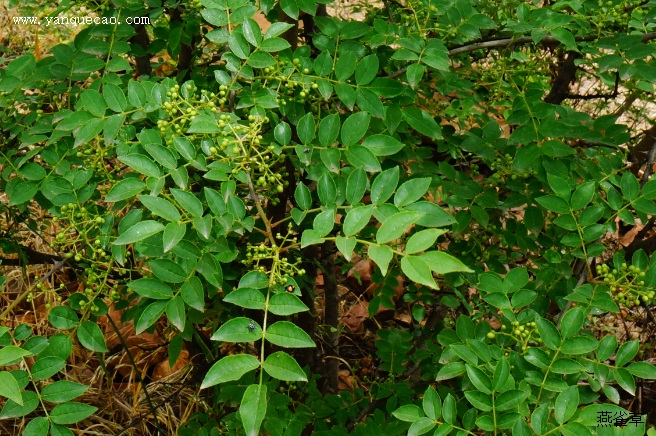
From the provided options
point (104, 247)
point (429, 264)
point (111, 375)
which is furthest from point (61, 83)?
point (111, 375)

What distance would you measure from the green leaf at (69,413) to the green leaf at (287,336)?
Answer: 0.37m

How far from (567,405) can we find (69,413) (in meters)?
0.77

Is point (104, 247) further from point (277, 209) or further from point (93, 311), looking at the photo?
A: point (277, 209)

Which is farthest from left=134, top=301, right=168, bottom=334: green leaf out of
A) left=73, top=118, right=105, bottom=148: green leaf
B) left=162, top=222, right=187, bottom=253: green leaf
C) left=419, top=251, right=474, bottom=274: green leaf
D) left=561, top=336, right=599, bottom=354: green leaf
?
left=561, top=336, right=599, bottom=354: green leaf

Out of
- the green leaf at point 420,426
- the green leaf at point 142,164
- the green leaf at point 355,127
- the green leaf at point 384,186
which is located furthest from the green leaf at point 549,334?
the green leaf at point 142,164

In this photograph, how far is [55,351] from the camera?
50.3 inches

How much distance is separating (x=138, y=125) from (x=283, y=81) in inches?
11.7

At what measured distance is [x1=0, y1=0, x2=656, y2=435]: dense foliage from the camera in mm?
1129

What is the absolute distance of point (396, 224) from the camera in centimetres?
102

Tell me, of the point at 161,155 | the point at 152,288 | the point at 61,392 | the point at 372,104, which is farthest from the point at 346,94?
the point at 61,392

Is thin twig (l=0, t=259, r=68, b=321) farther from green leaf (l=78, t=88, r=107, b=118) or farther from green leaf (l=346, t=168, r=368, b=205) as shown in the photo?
green leaf (l=346, t=168, r=368, b=205)

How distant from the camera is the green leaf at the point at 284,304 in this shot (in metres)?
1.06

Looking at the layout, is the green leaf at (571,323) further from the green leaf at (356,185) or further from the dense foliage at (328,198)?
the green leaf at (356,185)

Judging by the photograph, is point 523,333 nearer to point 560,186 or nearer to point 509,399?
point 509,399
